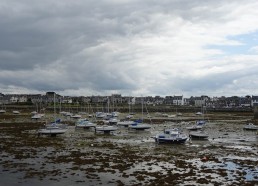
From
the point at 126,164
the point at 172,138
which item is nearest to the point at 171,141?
the point at 172,138

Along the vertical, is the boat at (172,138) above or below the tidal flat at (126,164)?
above

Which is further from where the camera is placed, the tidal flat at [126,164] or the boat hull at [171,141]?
the boat hull at [171,141]

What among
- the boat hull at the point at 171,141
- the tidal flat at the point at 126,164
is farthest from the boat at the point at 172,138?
the tidal flat at the point at 126,164

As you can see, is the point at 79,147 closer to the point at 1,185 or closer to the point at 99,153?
the point at 99,153

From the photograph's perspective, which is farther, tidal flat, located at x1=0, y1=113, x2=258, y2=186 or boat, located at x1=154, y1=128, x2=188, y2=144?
boat, located at x1=154, y1=128, x2=188, y2=144

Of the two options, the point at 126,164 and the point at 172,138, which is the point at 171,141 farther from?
the point at 126,164

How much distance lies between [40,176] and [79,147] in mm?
14795

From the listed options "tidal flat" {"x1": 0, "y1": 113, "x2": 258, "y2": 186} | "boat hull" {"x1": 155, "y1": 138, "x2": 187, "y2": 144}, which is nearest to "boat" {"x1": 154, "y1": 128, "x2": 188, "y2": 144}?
"boat hull" {"x1": 155, "y1": 138, "x2": 187, "y2": 144}

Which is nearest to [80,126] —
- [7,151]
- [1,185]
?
[7,151]

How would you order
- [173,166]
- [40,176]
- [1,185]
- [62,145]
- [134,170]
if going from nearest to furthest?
[1,185]
[40,176]
[134,170]
[173,166]
[62,145]

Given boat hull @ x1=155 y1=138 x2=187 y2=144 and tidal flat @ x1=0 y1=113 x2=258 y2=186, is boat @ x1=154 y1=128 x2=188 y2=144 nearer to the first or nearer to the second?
boat hull @ x1=155 y1=138 x2=187 y2=144

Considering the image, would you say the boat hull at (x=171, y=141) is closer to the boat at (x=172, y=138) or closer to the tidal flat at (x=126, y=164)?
the boat at (x=172, y=138)

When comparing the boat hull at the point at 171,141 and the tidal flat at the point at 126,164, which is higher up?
the boat hull at the point at 171,141

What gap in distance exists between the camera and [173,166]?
28.8m
